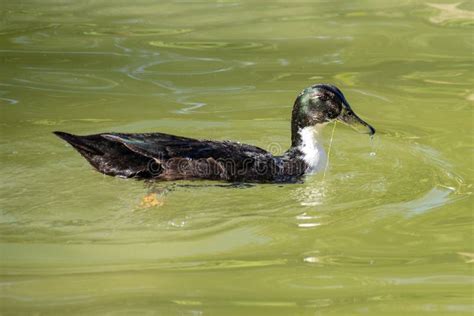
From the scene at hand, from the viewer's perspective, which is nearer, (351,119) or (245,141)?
(351,119)

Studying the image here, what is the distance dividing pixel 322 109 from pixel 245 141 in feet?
3.79

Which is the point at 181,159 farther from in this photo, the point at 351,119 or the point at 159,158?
the point at 351,119

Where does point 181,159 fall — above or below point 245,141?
above

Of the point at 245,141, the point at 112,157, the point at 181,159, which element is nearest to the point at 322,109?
the point at 245,141

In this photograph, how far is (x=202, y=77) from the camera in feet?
36.8

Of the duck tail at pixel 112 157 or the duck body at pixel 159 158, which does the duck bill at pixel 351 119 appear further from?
the duck tail at pixel 112 157

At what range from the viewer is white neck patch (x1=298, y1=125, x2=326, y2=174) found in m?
8.43

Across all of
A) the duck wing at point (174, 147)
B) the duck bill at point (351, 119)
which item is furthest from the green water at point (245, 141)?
the duck bill at point (351, 119)

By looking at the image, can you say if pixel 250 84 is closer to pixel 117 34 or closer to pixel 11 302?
pixel 117 34

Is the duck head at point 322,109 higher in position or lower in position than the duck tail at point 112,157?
higher

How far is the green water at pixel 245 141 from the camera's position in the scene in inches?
239

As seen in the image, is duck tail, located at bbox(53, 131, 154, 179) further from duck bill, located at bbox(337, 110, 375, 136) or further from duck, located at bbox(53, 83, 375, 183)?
duck bill, located at bbox(337, 110, 375, 136)

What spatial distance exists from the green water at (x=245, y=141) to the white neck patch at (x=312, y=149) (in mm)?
140

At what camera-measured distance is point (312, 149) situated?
27.9 ft
